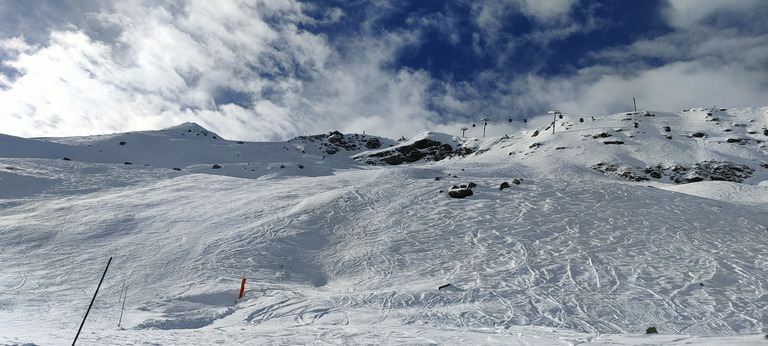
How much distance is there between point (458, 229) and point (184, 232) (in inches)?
567

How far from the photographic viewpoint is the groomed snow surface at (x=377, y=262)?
1067cm

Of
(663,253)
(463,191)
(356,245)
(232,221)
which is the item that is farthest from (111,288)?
(663,253)

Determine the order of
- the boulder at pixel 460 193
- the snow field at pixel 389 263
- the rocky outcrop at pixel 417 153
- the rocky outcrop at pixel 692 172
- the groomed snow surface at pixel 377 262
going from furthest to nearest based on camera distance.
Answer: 1. the rocky outcrop at pixel 417 153
2. the rocky outcrop at pixel 692 172
3. the boulder at pixel 460 193
4. the snow field at pixel 389 263
5. the groomed snow surface at pixel 377 262

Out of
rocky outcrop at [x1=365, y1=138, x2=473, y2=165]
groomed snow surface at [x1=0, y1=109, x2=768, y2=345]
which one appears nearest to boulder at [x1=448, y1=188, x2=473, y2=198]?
groomed snow surface at [x1=0, y1=109, x2=768, y2=345]

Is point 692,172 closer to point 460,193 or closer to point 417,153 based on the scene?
point 460,193

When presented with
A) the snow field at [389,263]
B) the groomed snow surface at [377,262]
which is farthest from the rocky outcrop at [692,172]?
the snow field at [389,263]

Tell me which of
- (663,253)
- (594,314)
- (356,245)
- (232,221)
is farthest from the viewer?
(232,221)

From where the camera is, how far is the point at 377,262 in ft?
54.5

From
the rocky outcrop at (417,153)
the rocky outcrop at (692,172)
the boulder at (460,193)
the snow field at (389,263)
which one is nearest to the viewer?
the snow field at (389,263)

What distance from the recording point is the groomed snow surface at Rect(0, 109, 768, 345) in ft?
35.0

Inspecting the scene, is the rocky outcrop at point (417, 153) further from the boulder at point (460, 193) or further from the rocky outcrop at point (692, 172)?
the boulder at point (460, 193)

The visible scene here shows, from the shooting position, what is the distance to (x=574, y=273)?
14.5 metres

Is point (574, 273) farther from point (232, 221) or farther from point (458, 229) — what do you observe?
point (232, 221)

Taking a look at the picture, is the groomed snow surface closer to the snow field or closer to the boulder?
the snow field
